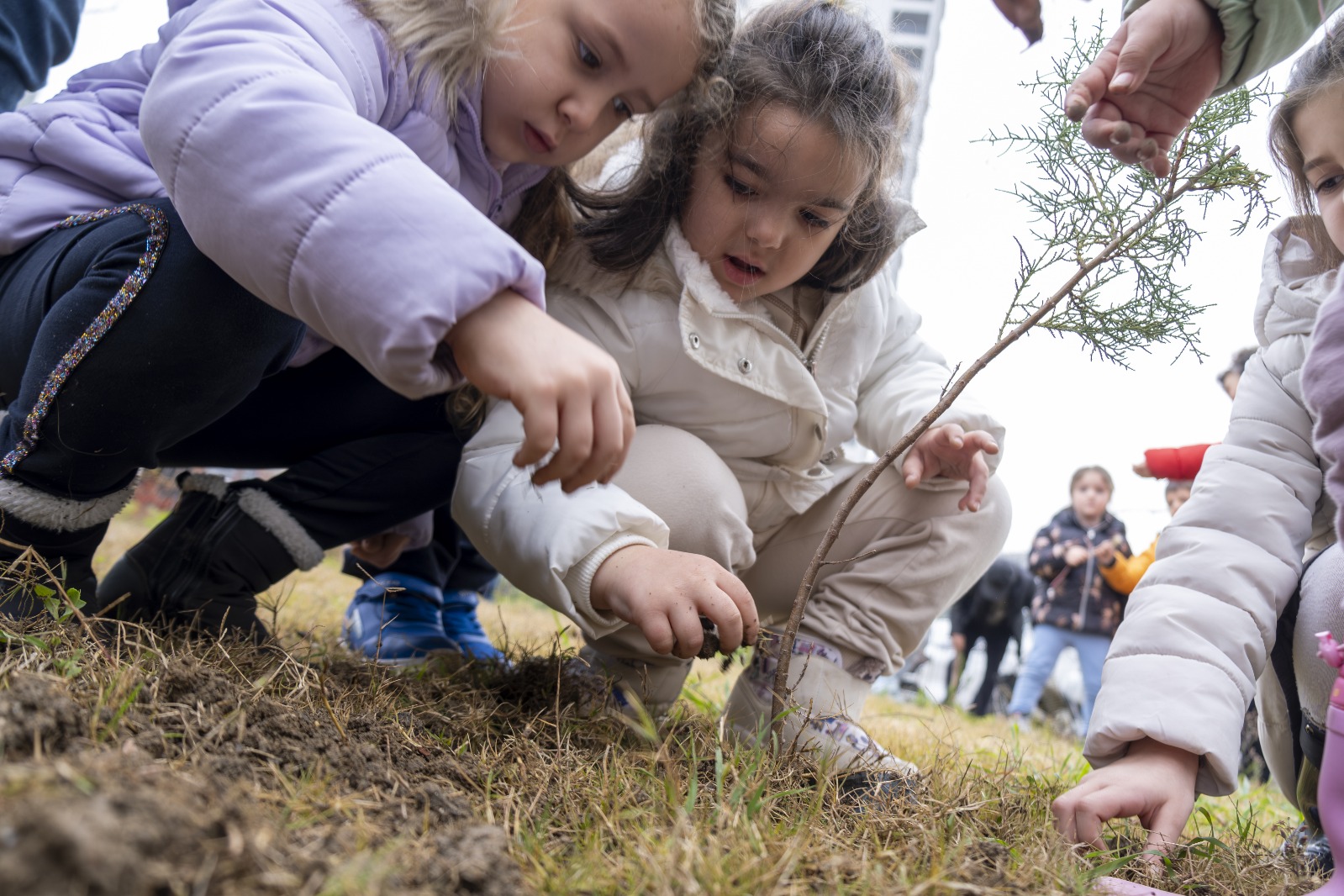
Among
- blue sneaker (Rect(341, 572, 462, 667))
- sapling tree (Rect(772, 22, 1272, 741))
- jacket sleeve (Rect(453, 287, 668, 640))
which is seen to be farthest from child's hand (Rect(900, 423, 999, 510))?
blue sneaker (Rect(341, 572, 462, 667))

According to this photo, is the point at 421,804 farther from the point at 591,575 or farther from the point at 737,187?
the point at 737,187

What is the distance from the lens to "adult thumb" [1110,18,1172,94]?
4.30ft

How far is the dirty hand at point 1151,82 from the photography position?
4.31ft

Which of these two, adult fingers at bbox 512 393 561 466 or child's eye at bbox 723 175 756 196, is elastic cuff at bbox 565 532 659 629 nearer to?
adult fingers at bbox 512 393 561 466

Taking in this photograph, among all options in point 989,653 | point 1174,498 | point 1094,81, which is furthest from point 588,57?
point 989,653

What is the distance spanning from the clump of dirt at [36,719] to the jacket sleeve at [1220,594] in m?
1.16

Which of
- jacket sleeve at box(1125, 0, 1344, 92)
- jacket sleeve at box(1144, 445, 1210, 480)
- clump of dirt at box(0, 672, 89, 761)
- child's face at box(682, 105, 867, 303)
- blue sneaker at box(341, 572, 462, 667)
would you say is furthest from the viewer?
jacket sleeve at box(1144, 445, 1210, 480)

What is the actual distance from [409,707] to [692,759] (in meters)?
0.38

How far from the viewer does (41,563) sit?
1172mm

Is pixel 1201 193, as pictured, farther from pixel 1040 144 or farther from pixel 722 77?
pixel 722 77

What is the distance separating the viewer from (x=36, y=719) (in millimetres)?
748

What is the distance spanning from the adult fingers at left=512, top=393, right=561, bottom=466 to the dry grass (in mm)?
334

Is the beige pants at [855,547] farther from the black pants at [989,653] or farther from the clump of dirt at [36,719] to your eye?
the black pants at [989,653]

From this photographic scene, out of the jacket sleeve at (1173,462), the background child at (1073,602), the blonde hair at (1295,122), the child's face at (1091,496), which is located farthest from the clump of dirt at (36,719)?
the child's face at (1091,496)
